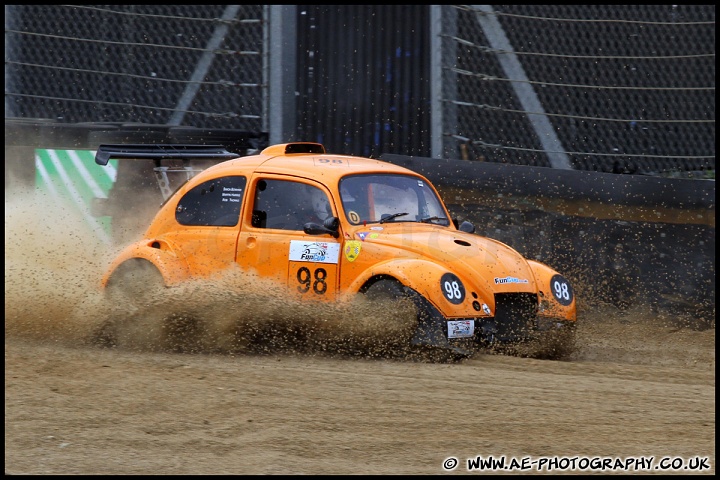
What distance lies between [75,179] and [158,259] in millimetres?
2896

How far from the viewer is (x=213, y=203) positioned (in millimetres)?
8164

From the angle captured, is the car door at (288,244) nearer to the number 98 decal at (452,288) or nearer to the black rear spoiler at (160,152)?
the number 98 decal at (452,288)

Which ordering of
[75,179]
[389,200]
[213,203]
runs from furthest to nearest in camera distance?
[75,179], [213,203], [389,200]

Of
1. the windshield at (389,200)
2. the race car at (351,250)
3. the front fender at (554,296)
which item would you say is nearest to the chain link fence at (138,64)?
the race car at (351,250)

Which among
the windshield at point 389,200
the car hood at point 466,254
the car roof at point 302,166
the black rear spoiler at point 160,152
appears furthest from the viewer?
the black rear spoiler at point 160,152

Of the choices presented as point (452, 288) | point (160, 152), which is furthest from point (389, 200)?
point (160, 152)

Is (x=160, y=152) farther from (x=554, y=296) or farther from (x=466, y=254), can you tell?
(x=554, y=296)

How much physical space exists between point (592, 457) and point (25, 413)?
268 centimetres

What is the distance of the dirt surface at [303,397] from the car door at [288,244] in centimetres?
26

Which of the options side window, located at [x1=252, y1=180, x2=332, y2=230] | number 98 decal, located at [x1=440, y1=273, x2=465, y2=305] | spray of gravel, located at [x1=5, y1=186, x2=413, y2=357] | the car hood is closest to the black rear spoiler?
spray of gravel, located at [x1=5, y1=186, x2=413, y2=357]

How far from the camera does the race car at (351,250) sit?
692 cm

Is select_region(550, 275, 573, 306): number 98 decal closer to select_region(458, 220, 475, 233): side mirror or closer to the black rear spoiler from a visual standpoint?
select_region(458, 220, 475, 233): side mirror

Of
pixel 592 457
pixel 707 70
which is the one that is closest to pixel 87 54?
pixel 707 70

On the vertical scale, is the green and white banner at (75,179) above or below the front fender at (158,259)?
above
